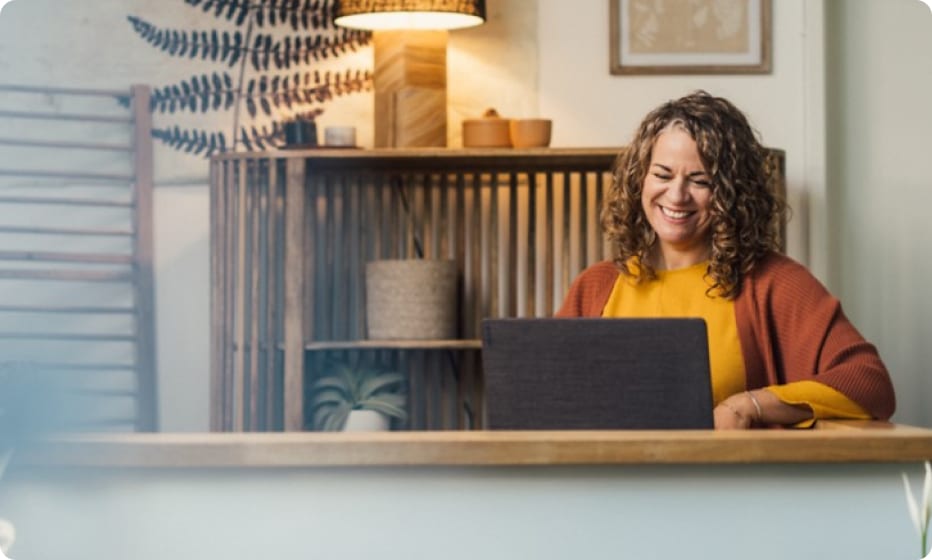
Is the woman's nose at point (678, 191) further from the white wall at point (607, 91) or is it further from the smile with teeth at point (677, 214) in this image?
the white wall at point (607, 91)

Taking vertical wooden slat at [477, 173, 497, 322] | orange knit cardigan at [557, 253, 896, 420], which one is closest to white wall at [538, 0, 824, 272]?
vertical wooden slat at [477, 173, 497, 322]

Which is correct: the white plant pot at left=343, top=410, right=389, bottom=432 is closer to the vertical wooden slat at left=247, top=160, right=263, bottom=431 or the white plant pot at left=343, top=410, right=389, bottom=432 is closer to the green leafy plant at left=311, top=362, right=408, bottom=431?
the green leafy plant at left=311, top=362, right=408, bottom=431

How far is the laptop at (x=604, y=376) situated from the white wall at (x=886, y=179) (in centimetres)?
235

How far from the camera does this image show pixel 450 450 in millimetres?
1707

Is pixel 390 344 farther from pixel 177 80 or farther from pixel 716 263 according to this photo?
pixel 716 263


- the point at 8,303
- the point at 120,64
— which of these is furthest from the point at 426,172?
the point at 8,303

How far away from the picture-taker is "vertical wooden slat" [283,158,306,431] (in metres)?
3.89

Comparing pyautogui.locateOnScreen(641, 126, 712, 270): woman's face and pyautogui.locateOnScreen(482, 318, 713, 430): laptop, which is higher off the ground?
pyautogui.locateOnScreen(641, 126, 712, 270): woman's face

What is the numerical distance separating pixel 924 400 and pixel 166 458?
10.0 feet

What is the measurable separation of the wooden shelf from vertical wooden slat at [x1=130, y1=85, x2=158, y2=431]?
55 cm

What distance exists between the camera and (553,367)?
6.87 feet

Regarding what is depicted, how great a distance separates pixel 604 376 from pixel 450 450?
0.44 m

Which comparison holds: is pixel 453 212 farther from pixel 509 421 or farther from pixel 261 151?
pixel 509 421

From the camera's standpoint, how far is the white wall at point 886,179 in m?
4.18
